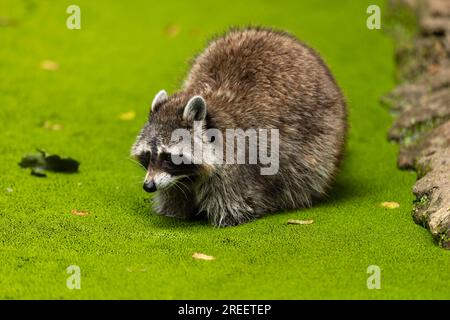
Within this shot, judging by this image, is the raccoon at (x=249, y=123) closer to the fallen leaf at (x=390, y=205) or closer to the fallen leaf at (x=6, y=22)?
the fallen leaf at (x=390, y=205)

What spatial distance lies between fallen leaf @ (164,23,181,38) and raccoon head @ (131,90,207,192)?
5271 mm

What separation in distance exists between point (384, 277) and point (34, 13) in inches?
324

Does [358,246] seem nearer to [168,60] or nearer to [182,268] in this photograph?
[182,268]

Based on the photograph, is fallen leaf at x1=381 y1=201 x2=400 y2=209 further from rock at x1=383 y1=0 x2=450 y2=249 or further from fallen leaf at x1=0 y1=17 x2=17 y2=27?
fallen leaf at x1=0 y1=17 x2=17 y2=27

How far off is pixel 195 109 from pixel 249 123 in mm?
607

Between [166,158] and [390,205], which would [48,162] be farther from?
[390,205]

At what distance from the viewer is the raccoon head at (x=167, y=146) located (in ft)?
21.1

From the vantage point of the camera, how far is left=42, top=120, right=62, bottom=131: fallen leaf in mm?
9008

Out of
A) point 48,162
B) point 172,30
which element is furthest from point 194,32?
point 48,162

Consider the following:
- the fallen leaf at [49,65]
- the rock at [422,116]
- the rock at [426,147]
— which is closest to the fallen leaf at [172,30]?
the fallen leaf at [49,65]

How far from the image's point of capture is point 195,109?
655 centimetres

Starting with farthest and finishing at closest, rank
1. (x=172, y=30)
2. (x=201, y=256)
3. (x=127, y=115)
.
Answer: (x=172, y=30), (x=127, y=115), (x=201, y=256)

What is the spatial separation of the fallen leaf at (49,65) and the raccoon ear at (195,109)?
15.0 ft

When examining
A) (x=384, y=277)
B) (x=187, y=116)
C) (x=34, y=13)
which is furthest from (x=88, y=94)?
(x=384, y=277)
